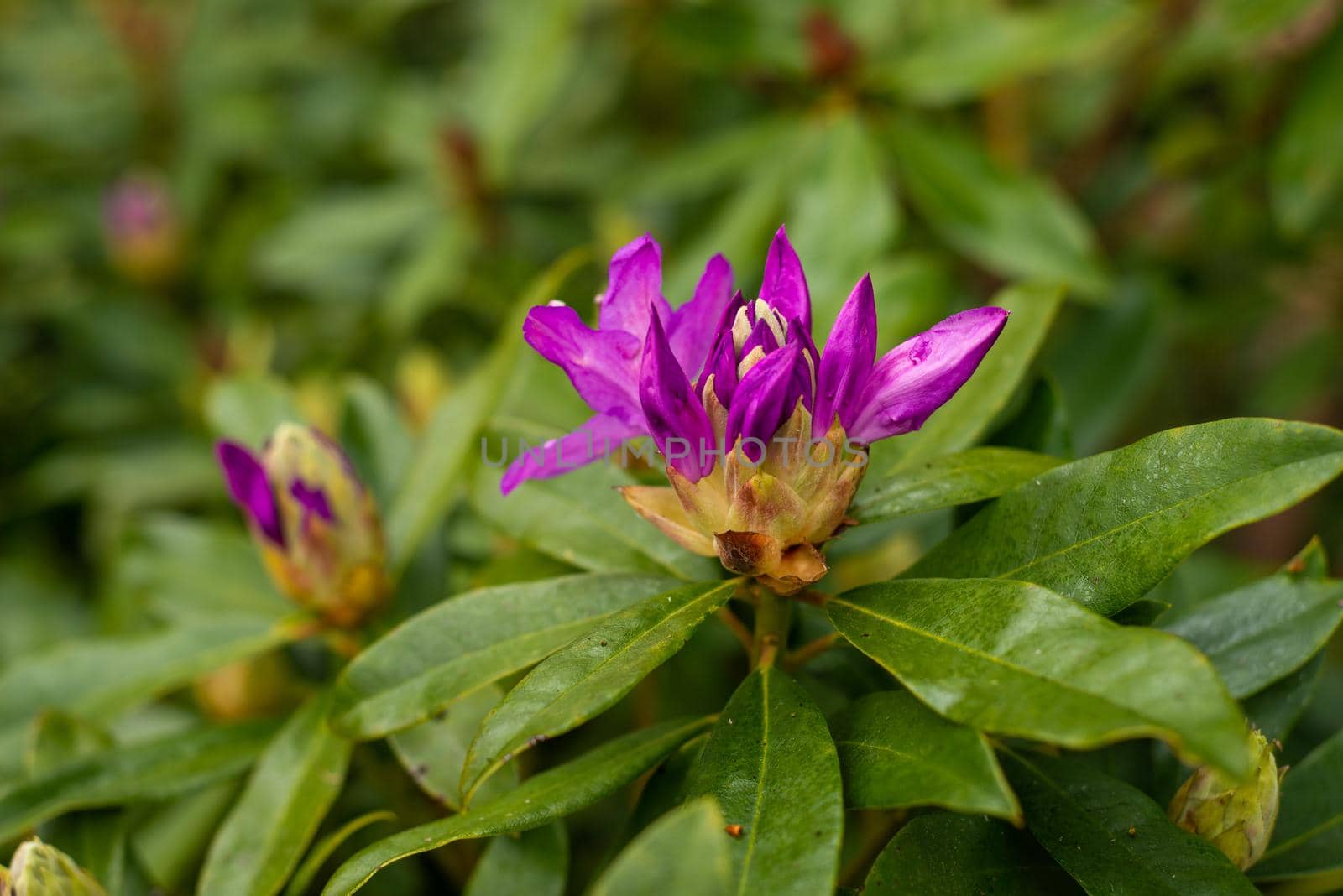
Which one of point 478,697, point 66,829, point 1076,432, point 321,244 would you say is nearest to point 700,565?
point 478,697

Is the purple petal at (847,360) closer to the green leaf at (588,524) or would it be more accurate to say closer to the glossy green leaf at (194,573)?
the green leaf at (588,524)

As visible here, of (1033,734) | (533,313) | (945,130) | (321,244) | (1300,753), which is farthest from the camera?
(321,244)

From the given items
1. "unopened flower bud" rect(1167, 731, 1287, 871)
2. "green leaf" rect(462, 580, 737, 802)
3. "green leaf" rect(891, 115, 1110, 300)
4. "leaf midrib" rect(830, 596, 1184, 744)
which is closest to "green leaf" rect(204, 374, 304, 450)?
"green leaf" rect(462, 580, 737, 802)

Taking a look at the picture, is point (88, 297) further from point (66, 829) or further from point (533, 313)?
point (533, 313)

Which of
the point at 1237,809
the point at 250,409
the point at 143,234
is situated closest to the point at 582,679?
the point at 1237,809

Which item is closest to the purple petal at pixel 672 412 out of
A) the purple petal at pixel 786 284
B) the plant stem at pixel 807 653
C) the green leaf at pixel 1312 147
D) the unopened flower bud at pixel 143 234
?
the purple petal at pixel 786 284
